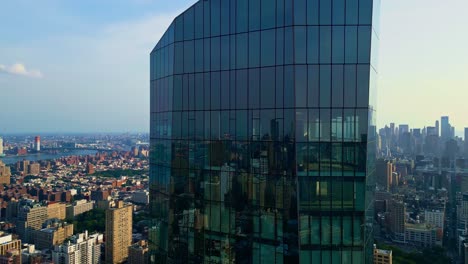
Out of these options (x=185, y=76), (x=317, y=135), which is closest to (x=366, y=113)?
(x=317, y=135)

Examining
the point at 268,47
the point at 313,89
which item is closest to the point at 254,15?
the point at 268,47

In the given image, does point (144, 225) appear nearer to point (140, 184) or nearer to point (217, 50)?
point (140, 184)

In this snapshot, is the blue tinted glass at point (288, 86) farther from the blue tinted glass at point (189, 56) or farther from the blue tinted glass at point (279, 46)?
the blue tinted glass at point (189, 56)

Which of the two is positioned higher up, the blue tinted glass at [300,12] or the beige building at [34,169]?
the blue tinted glass at [300,12]

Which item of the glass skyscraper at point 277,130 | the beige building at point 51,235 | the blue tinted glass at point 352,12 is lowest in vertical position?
the beige building at point 51,235

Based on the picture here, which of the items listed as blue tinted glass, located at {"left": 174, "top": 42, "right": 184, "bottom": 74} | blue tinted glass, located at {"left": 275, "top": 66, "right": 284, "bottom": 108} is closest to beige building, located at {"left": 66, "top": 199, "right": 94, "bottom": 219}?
blue tinted glass, located at {"left": 174, "top": 42, "right": 184, "bottom": 74}

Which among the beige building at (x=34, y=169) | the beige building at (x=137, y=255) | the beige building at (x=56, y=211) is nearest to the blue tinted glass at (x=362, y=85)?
the beige building at (x=137, y=255)

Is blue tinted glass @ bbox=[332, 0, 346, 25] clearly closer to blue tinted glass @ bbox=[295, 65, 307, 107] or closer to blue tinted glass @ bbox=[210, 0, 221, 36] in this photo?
blue tinted glass @ bbox=[295, 65, 307, 107]
